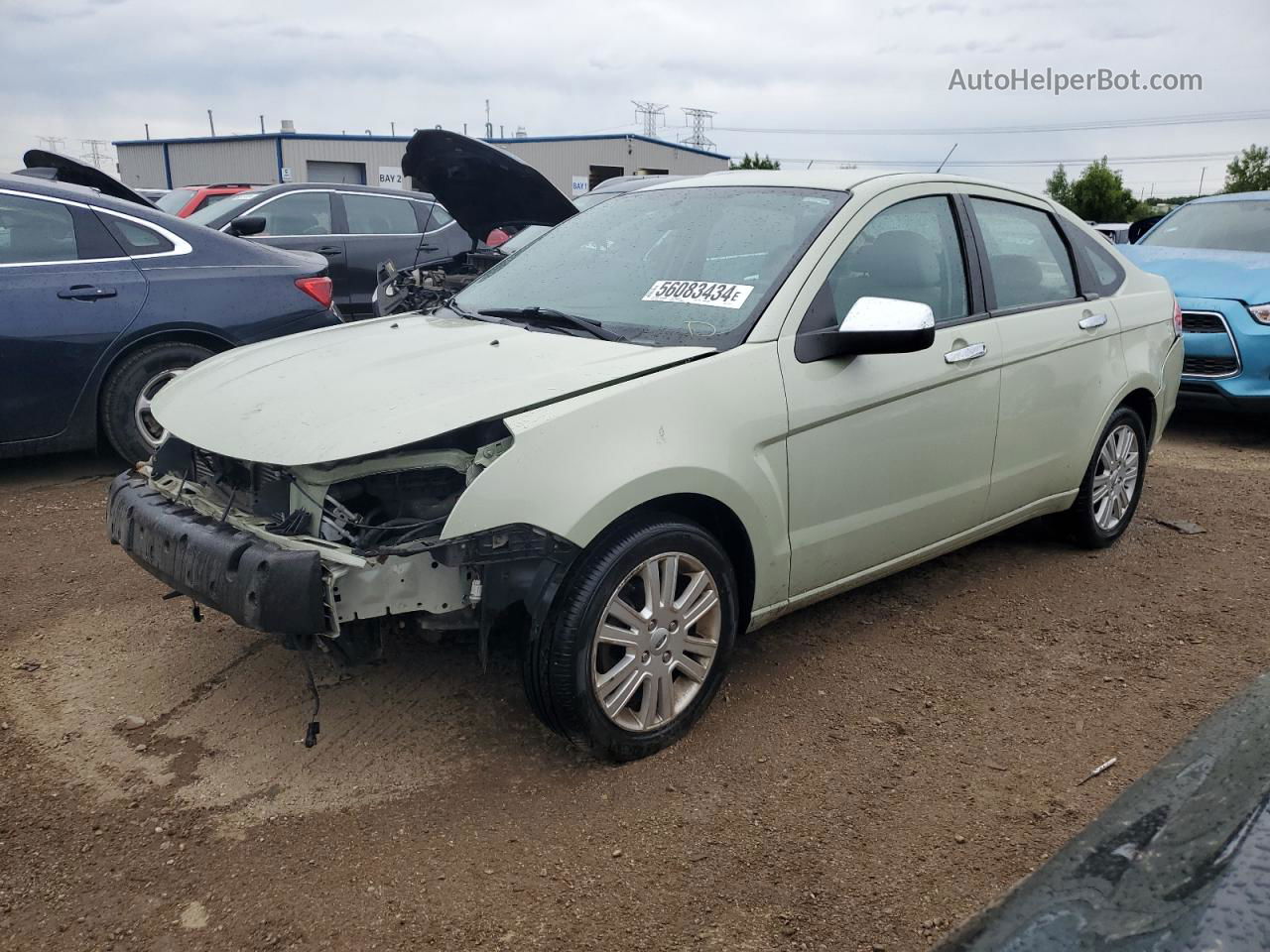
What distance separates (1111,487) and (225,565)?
3.94m

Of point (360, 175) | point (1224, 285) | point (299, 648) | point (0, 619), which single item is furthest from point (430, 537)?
point (360, 175)

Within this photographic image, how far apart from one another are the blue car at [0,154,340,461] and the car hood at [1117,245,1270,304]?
6.12 metres

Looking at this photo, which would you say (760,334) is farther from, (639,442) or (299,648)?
(299,648)

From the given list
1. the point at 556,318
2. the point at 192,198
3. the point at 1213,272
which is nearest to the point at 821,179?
the point at 556,318

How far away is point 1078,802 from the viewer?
2871mm

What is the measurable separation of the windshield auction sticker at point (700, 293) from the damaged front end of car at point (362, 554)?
0.95 meters

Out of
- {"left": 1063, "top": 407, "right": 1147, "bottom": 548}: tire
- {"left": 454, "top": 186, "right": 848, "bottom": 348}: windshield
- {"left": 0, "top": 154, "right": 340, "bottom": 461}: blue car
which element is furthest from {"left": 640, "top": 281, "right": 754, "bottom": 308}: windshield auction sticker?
{"left": 0, "top": 154, "right": 340, "bottom": 461}: blue car

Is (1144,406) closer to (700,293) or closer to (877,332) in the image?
(877,332)

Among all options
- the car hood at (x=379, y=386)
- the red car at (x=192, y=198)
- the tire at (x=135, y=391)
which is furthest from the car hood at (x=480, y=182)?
the red car at (x=192, y=198)

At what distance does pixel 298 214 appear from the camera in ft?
32.0

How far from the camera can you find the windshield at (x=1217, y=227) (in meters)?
8.23

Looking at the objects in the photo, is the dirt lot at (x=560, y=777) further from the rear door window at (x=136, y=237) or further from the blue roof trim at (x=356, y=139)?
the blue roof trim at (x=356, y=139)

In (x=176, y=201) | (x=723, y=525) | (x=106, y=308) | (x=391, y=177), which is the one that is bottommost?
(x=723, y=525)

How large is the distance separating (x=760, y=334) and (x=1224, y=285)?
222 inches
